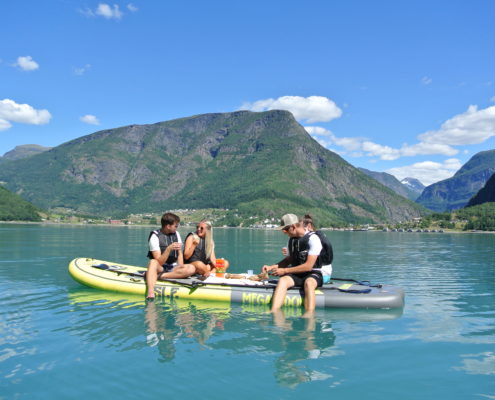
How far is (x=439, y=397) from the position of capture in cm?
692

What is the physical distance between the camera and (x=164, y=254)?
1391 centimetres

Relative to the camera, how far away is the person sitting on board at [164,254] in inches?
540

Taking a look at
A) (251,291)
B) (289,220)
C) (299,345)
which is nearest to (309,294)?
(251,291)

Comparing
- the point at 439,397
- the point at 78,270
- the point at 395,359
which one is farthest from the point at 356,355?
the point at 78,270

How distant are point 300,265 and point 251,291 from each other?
212 centimetres

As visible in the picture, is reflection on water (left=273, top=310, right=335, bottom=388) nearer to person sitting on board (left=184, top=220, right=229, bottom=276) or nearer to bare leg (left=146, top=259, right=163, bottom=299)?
person sitting on board (left=184, top=220, right=229, bottom=276)

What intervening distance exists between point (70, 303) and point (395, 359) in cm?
1139

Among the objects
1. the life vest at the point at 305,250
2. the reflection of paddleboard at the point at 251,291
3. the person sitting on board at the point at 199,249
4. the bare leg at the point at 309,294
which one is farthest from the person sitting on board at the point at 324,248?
the person sitting on board at the point at 199,249

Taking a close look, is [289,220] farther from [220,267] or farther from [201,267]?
[220,267]

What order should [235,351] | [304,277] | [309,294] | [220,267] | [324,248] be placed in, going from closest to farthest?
[235,351] → [309,294] → [324,248] → [304,277] → [220,267]

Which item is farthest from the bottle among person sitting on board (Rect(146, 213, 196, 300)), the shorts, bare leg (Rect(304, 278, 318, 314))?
bare leg (Rect(304, 278, 318, 314))

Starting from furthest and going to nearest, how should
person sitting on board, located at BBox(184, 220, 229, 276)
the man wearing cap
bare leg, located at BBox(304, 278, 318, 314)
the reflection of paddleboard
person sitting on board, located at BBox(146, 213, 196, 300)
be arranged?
1. person sitting on board, located at BBox(184, 220, 229, 276)
2. person sitting on board, located at BBox(146, 213, 196, 300)
3. the reflection of paddleboard
4. bare leg, located at BBox(304, 278, 318, 314)
5. the man wearing cap

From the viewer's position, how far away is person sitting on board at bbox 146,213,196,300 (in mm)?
13711

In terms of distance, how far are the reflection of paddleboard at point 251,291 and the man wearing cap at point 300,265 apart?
1.22ft
